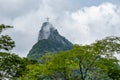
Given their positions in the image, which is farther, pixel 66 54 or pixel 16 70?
pixel 16 70

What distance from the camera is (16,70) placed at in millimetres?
39219

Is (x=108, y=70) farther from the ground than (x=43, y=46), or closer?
closer

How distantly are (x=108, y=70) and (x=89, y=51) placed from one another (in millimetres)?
2448

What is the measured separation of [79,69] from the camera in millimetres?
34094

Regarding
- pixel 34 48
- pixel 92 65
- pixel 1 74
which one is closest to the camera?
pixel 92 65

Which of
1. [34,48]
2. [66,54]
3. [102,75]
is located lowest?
[102,75]

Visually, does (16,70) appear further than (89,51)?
Yes

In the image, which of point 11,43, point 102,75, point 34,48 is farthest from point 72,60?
point 34,48

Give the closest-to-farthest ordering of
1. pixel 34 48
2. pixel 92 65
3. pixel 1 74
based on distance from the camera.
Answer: pixel 92 65 → pixel 1 74 → pixel 34 48

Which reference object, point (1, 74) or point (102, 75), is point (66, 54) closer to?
point (102, 75)

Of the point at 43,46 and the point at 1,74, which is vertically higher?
the point at 43,46

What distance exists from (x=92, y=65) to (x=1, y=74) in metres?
9.62

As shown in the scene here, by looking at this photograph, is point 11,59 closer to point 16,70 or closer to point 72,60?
point 16,70

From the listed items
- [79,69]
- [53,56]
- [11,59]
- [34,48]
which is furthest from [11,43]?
[34,48]
